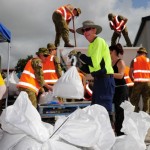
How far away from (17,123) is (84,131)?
47 centimetres

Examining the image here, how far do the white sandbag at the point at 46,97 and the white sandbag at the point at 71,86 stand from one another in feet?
2.12

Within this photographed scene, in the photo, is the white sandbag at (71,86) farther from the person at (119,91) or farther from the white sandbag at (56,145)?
the white sandbag at (56,145)

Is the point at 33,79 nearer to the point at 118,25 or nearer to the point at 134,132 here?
the point at 134,132

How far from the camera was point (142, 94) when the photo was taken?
6.24 m

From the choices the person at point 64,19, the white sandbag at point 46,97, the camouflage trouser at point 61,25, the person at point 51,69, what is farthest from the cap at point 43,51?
the camouflage trouser at point 61,25

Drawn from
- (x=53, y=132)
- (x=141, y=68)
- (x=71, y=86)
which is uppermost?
(x=141, y=68)

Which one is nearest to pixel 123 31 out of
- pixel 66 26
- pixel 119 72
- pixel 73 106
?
pixel 66 26

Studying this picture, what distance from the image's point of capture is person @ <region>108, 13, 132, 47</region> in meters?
8.28

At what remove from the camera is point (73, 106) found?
212 inches

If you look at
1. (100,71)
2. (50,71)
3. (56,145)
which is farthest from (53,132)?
(50,71)

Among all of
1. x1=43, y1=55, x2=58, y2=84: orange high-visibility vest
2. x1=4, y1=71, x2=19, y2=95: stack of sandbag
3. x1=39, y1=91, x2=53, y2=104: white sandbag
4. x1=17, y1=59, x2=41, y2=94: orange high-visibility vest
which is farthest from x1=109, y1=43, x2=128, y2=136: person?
x1=4, y1=71, x2=19, y2=95: stack of sandbag

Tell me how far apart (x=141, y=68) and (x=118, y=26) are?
2.29 metres

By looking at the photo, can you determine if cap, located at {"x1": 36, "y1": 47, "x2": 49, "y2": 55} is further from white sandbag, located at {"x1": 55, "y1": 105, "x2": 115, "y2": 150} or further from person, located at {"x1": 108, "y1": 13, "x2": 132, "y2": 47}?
white sandbag, located at {"x1": 55, "y1": 105, "x2": 115, "y2": 150}

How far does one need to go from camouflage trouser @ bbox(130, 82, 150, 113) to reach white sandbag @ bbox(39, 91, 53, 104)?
5.09 ft
